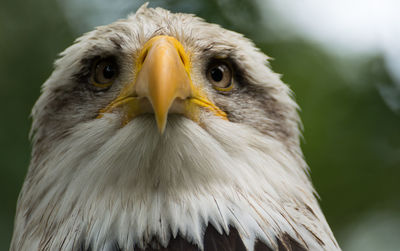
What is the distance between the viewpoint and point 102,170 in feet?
8.41

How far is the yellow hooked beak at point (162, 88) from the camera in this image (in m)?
2.25

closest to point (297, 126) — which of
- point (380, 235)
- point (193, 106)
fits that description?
point (193, 106)

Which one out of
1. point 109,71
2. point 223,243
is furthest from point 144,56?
point 223,243

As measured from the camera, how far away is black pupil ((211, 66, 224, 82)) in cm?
289

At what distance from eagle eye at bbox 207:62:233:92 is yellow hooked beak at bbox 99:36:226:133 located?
0.17m

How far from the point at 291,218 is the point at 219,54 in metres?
0.99

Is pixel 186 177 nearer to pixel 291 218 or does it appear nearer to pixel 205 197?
pixel 205 197

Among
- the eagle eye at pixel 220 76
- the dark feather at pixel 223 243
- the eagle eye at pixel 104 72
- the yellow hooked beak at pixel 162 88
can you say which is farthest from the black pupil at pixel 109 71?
the dark feather at pixel 223 243

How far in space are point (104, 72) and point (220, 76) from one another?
0.64 meters

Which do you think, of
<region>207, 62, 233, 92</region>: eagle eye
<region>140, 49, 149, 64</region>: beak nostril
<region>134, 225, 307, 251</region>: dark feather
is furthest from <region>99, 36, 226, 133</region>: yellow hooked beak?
<region>134, 225, 307, 251</region>: dark feather

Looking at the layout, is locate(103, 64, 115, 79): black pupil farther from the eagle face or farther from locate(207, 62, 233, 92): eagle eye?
locate(207, 62, 233, 92): eagle eye

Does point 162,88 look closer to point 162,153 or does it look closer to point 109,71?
point 162,153

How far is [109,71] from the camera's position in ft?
9.28

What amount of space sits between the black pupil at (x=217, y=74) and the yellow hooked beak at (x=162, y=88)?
198 millimetres
